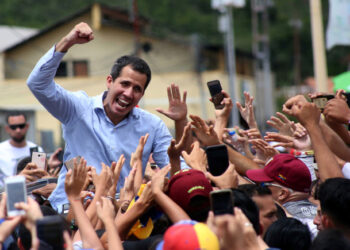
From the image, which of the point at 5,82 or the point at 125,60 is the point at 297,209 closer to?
the point at 125,60

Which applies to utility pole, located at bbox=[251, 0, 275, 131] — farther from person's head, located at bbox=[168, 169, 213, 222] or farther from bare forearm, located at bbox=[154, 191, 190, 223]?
bare forearm, located at bbox=[154, 191, 190, 223]

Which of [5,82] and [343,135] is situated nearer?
[343,135]

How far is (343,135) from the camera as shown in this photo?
551cm

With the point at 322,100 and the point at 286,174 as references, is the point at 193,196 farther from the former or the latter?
the point at 322,100

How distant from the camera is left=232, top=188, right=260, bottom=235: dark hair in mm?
4043

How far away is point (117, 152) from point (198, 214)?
5.34 ft

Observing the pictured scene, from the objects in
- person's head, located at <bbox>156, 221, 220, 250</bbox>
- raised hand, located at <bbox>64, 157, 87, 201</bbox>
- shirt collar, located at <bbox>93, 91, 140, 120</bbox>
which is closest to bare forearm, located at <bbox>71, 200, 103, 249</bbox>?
raised hand, located at <bbox>64, 157, 87, 201</bbox>

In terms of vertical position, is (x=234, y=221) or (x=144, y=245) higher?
(x=234, y=221)

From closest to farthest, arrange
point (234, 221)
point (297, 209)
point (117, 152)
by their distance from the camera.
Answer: point (234, 221) → point (297, 209) → point (117, 152)

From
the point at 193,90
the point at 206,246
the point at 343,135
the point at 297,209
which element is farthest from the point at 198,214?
the point at 193,90

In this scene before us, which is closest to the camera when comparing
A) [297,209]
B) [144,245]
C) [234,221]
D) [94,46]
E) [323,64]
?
[234,221]

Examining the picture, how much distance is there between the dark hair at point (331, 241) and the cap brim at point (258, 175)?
68.8 inches

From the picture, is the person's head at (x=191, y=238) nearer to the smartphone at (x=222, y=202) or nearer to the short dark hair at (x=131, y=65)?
the smartphone at (x=222, y=202)

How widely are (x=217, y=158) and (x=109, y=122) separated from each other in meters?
1.67
